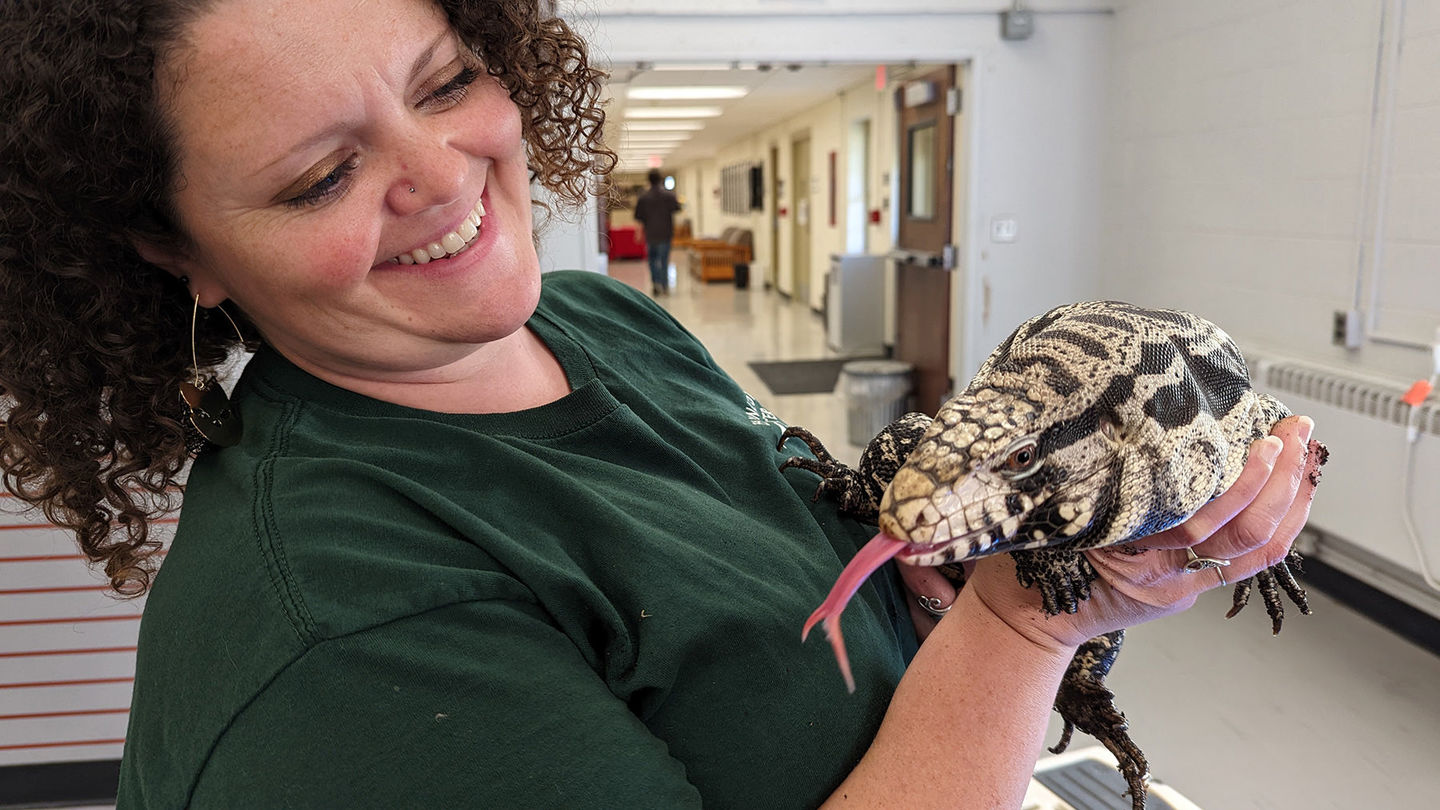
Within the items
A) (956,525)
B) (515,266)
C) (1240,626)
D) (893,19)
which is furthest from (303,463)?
Result: (893,19)

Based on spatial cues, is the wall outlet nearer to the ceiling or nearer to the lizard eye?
the ceiling

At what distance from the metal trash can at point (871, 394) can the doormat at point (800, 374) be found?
1.58 meters

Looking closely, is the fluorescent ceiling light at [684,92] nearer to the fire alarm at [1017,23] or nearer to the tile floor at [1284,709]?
the fire alarm at [1017,23]

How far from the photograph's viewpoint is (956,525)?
2.63 feet

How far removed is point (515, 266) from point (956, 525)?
488 millimetres

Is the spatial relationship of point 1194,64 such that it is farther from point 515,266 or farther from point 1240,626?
point 515,266

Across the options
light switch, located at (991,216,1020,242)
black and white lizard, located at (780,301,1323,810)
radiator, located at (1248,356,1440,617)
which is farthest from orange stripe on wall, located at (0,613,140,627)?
light switch, located at (991,216,1020,242)

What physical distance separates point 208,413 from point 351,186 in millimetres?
263

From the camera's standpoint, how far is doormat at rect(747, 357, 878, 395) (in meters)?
8.12

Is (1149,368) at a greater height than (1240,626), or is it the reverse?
(1149,368)

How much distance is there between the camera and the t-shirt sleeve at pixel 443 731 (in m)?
0.66

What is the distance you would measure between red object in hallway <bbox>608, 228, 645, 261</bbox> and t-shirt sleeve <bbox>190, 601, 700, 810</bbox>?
26.1 m

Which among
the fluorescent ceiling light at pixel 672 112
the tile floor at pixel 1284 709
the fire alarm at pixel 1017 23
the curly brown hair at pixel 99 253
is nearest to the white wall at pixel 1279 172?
the fire alarm at pixel 1017 23

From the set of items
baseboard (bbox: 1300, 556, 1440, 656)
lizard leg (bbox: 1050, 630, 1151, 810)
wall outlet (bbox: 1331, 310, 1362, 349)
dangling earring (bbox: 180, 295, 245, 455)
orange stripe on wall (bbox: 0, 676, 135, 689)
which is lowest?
baseboard (bbox: 1300, 556, 1440, 656)
